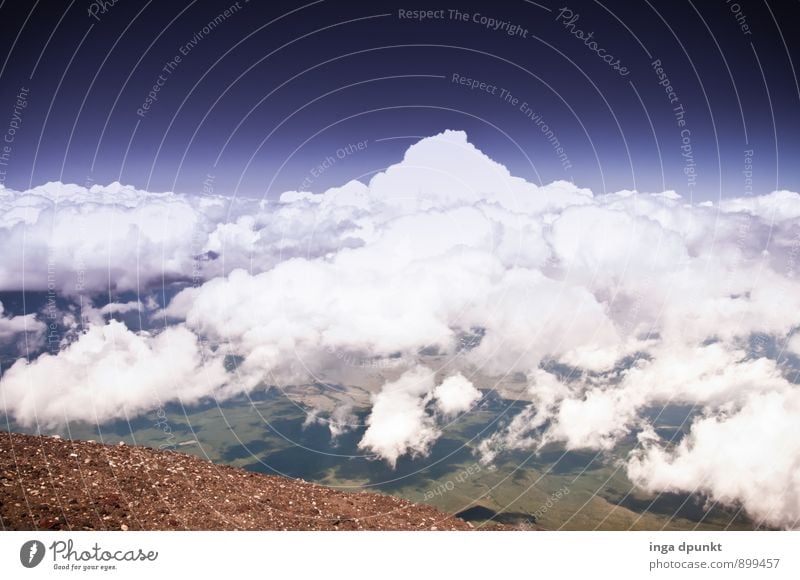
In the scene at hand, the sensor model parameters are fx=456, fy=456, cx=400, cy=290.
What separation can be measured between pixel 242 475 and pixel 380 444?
29.7 ft

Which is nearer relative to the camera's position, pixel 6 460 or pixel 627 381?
pixel 6 460

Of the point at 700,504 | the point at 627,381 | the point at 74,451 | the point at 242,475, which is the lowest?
the point at 700,504

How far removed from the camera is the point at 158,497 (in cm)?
802

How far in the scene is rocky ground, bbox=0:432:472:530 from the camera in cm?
748

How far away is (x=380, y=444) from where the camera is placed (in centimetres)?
1734

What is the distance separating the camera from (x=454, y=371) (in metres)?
35.8

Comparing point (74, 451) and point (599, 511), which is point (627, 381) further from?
point (74, 451)

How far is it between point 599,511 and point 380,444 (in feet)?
212

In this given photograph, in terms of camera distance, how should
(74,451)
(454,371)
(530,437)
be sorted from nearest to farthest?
(74,451)
(454,371)
(530,437)

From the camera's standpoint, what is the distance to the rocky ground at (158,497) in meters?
7.48

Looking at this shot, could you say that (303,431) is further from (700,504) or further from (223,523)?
(700,504)
